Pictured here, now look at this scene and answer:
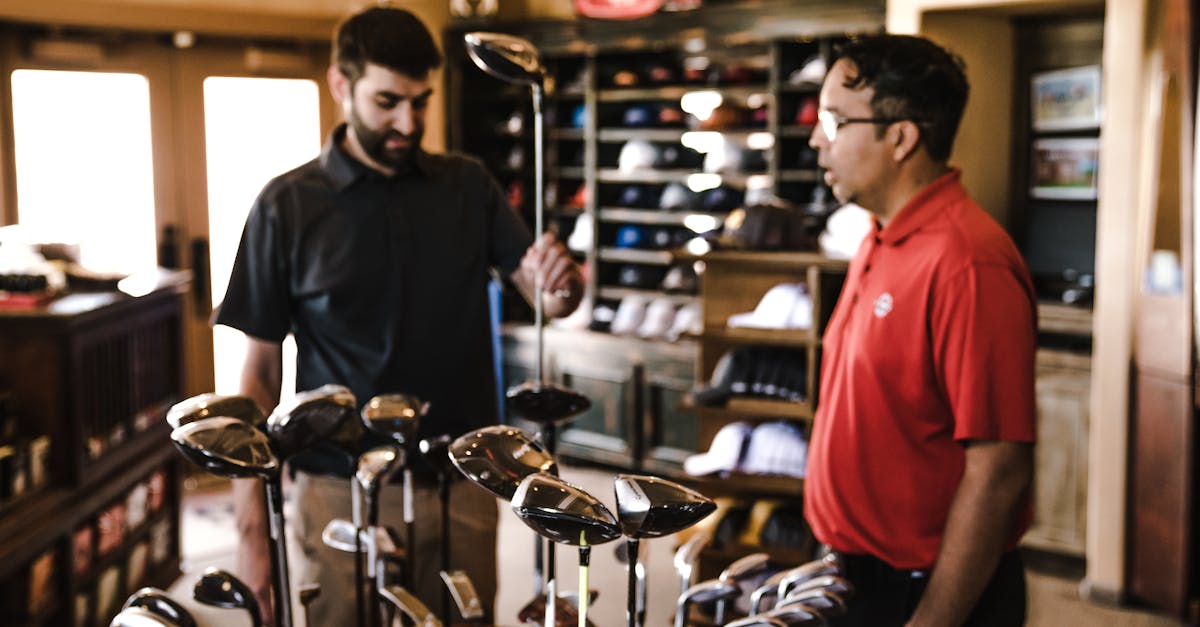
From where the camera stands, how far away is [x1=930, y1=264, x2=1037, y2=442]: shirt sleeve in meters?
1.72

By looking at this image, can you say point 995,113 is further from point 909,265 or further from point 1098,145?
point 909,265

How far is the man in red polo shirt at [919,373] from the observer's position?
1.73m

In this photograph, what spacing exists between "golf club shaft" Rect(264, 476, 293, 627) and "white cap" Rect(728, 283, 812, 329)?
90.5 inches

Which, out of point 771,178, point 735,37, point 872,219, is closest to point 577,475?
point 771,178

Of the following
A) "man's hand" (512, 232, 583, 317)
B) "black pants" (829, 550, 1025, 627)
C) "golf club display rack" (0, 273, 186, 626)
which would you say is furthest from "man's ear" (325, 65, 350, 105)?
"golf club display rack" (0, 273, 186, 626)

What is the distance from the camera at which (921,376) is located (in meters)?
1.80

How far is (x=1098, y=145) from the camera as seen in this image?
495 centimetres

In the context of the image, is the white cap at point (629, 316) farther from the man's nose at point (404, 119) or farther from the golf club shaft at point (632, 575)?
the golf club shaft at point (632, 575)

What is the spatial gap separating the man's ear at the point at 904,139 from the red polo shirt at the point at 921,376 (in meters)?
0.07

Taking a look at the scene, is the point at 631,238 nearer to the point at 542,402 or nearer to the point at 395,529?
the point at 395,529

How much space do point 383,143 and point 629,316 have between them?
14.0 feet

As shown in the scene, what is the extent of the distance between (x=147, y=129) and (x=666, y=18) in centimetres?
291

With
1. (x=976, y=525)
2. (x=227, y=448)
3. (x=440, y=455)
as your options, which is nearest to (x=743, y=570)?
(x=976, y=525)

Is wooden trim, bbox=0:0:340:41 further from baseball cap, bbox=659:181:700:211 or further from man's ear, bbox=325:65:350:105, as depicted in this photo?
man's ear, bbox=325:65:350:105
